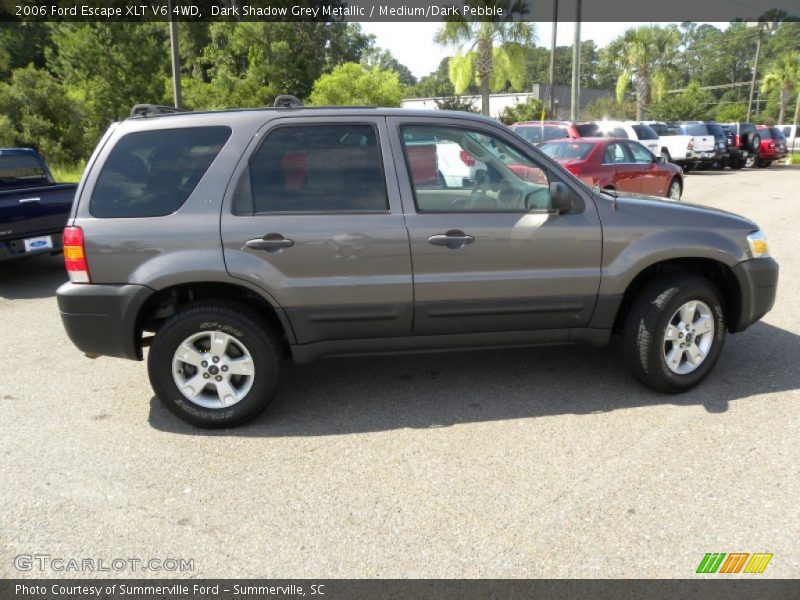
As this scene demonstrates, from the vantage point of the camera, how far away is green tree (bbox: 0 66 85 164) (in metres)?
17.9

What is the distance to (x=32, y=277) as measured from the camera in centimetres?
854

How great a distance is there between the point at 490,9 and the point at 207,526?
1108 inches

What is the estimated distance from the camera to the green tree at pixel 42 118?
58.7 ft

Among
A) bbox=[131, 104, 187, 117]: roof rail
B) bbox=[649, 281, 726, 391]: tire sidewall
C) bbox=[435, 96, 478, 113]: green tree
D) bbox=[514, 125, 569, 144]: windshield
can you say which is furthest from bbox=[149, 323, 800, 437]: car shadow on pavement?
bbox=[435, 96, 478, 113]: green tree

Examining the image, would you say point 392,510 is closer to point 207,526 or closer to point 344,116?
point 207,526

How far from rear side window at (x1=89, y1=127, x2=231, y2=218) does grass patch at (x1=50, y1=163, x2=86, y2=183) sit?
1473 cm

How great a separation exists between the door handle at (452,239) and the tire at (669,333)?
1.26 metres

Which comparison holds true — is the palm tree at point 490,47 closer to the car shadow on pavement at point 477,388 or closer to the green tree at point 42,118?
the green tree at point 42,118

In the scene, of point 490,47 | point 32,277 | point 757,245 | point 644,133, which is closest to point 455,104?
point 490,47

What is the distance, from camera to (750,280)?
14.1 ft
